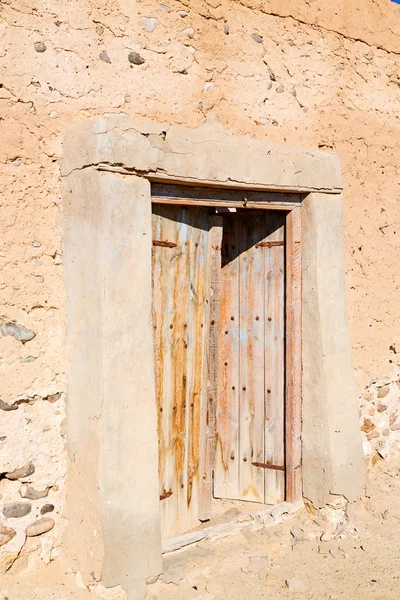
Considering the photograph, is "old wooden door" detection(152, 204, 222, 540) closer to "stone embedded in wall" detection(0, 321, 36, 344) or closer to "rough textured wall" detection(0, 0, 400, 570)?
"rough textured wall" detection(0, 0, 400, 570)

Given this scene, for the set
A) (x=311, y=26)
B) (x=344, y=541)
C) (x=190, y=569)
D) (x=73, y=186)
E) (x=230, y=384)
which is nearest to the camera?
(x=73, y=186)

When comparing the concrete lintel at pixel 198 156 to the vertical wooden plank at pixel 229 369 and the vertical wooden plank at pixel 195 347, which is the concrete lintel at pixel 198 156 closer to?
the vertical wooden plank at pixel 195 347

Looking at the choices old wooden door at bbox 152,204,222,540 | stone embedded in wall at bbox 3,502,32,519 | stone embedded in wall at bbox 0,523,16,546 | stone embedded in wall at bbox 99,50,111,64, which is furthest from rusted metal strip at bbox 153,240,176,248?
stone embedded in wall at bbox 0,523,16,546

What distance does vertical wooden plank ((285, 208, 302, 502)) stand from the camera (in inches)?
168

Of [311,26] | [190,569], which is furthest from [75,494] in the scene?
[311,26]

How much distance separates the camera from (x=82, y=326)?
3.44 m

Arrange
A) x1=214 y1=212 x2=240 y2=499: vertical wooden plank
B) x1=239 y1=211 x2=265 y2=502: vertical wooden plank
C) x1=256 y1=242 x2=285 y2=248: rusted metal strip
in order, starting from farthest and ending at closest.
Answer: x1=214 y1=212 x2=240 y2=499: vertical wooden plank < x1=239 y1=211 x2=265 y2=502: vertical wooden plank < x1=256 y1=242 x2=285 y2=248: rusted metal strip

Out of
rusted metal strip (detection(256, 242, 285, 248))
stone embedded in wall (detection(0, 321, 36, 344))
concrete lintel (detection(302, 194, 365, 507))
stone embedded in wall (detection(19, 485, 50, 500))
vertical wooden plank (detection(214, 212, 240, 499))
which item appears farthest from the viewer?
vertical wooden plank (detection(214, 212, 240, 499))

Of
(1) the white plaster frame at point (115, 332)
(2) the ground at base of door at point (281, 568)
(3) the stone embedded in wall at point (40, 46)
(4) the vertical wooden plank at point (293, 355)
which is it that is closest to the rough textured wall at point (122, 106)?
(3) the stone embedded in wall at point (40, 46)

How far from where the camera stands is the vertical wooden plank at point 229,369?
4641 millimetres

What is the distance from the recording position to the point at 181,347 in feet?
13.4

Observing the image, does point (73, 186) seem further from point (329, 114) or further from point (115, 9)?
point (329, 114)

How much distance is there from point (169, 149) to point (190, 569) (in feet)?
7.27

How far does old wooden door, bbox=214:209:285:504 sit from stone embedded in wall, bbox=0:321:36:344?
1.65 metres
